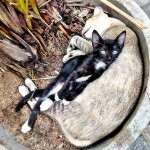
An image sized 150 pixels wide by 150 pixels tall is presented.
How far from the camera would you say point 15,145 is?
3.70 m

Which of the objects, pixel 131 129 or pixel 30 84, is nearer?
pixel 131 129

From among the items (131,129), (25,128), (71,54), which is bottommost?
(131,129)

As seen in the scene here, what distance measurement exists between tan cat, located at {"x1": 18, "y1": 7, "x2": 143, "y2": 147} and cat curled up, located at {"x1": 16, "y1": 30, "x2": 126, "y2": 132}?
59 mm

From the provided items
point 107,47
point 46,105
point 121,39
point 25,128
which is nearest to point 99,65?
point 107,47

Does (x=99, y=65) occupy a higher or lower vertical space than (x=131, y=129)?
higher

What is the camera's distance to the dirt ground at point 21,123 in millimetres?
3840

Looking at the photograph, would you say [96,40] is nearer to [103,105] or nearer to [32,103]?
[103,105]

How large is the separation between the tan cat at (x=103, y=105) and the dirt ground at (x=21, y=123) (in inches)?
3.3

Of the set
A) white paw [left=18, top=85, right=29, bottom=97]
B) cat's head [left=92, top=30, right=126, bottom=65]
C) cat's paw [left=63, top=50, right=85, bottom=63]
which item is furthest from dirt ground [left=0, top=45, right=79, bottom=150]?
cat's head [left=92, top=30, right=126, bottom=65]

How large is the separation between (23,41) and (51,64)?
1.21ft

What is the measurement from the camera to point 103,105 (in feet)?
12.3

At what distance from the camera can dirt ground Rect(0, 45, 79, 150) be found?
12.6ft

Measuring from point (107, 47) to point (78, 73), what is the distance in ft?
1.16

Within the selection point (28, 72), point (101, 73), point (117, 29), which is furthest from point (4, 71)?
point (117, 29)
